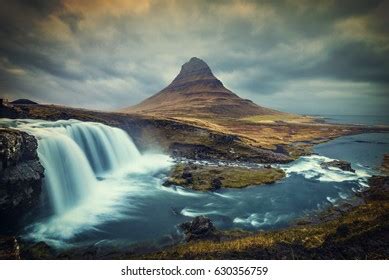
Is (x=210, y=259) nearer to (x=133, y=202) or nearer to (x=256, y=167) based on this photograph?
(x=133, y=202)

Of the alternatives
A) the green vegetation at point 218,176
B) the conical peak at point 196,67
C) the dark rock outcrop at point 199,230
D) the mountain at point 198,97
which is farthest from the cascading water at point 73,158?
the conical peak at point 196,67

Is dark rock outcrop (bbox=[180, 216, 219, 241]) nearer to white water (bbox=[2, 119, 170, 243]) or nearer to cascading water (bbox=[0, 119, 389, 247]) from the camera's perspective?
cascading water (bbox=[0, 119, 389, 247])

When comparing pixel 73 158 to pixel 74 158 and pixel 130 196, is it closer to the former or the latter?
pixel 74 158

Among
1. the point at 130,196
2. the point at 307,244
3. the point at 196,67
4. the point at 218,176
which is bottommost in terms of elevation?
the point at 307,244

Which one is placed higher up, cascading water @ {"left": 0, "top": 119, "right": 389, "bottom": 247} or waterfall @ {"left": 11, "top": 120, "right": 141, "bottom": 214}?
waterfall @ {"left": 11, "top": 120, "right": 141, "bottom": 214}

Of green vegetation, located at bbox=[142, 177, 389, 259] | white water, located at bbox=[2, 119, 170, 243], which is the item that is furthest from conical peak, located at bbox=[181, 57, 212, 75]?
green vegetation, located at bbox=[142, 177, 389, 259]

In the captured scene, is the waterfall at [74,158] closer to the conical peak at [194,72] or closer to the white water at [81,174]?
the white water at [81,174]

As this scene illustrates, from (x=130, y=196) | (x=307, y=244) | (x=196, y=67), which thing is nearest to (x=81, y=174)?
(x=130, y=196)

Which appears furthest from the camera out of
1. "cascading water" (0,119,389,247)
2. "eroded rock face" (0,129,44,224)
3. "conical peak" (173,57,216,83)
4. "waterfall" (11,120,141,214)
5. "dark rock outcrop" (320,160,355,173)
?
"conical peak" (173,57,216,83)
